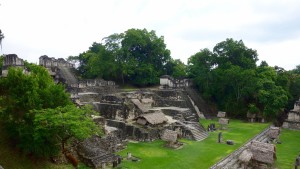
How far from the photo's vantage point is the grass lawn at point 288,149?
19047 mm

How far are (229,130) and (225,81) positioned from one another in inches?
354

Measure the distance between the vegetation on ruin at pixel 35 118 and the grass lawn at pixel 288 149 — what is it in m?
13.1

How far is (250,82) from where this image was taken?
33438mm

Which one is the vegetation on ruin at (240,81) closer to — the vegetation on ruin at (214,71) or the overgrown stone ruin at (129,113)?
the vegetation on ruin at (214,71)

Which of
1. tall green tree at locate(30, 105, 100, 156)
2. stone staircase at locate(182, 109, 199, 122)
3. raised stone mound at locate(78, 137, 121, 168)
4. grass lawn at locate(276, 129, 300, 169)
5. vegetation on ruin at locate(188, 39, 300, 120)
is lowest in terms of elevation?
grass lawn at locate(276, 129, 300, 169)

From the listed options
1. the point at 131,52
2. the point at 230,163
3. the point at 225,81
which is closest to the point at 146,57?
the point at 131,52

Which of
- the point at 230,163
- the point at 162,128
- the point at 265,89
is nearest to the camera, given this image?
the point at 230,163

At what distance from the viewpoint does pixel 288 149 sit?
22.5 meters

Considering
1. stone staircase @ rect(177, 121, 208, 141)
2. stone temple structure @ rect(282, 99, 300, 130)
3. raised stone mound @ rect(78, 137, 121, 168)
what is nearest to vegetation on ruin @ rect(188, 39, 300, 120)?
stone temple structure @ rect(282, 99, 300, 130)

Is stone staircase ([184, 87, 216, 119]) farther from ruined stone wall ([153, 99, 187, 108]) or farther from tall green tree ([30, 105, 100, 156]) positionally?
tall green tree ([30, 105, 100, 156])

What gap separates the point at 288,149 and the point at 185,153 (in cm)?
884

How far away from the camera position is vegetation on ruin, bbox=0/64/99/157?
13.5 meters

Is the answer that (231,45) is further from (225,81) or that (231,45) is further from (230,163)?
(230,163)

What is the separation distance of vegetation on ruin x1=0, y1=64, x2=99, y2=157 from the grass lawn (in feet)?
43.1
